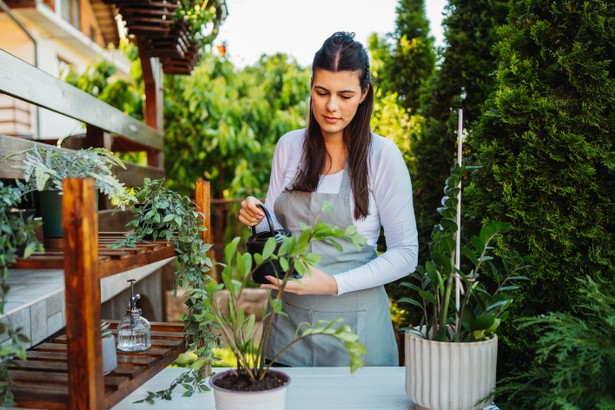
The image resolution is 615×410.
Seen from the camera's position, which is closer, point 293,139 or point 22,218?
point 22,218

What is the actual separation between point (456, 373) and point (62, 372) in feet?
2.53

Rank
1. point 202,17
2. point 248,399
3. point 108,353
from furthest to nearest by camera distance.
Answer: point 202,17 < point 108,353 < point 248,399

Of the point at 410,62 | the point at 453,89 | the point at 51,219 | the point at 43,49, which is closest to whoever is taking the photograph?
the point at 51,219

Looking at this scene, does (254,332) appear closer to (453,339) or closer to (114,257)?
(114,257)

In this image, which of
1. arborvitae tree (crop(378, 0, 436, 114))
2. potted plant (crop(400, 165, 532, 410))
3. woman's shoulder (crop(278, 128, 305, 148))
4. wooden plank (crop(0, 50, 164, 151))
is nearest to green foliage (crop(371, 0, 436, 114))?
arborvitae tree (crop(378, 0, 436, 114))

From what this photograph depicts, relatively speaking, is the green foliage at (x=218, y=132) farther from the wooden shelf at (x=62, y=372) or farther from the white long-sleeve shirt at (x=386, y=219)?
the wooden shelf at (x=62, y=372)

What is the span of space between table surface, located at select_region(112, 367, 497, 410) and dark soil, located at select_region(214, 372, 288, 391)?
22cm

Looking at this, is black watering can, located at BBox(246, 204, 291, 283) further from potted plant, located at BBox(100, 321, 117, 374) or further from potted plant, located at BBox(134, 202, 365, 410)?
potted plant, located at BBox(100, 321, 117, 374)

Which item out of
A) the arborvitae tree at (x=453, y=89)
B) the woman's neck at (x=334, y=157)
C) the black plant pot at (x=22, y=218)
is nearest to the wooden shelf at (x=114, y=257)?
the black plant pot at (x=22, y=218)

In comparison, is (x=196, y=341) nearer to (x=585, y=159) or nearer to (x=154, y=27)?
(x=585, y=159)

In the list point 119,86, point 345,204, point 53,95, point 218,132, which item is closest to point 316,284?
point 345,204

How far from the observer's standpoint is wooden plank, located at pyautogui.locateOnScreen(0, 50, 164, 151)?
1843 millimetres

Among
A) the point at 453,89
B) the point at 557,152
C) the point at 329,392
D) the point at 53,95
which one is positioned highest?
the point at 453,89

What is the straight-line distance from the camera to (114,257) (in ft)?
3.36
